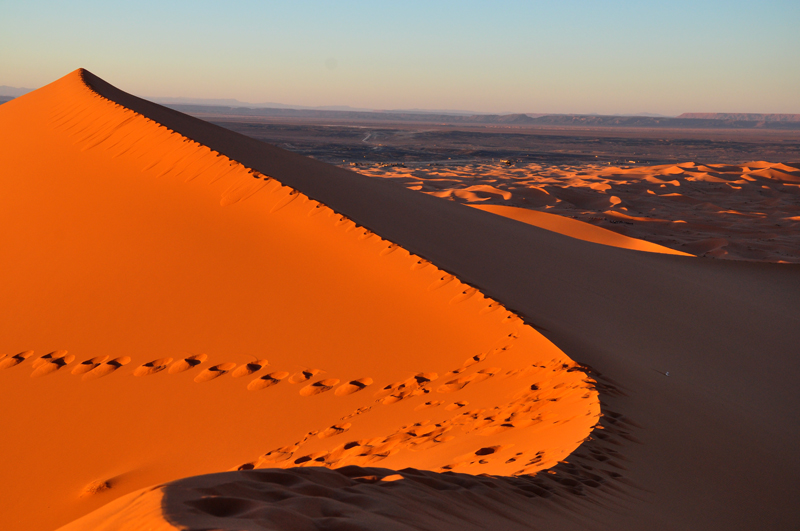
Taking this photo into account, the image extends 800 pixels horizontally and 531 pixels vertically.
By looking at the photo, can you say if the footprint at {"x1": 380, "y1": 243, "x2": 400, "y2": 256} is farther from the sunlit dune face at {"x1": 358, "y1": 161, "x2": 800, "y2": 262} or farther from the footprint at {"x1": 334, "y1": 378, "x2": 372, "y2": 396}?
the sunlit dune face at {"x1": 358, "y1": 161, "x2": 800, "y2": 262}

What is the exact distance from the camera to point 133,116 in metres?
10.4

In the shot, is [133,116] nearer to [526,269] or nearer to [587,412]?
[526,269]

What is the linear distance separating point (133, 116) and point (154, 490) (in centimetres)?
998

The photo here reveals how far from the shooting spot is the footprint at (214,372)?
13.6 feet

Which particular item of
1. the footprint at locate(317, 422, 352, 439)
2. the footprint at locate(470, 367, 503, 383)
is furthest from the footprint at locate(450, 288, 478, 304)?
the footprint at locate(317, 422, 352, 439)

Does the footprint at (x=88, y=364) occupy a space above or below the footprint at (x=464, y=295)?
below

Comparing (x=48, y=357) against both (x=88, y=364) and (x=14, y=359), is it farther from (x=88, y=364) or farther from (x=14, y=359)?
(x=88, y=364)

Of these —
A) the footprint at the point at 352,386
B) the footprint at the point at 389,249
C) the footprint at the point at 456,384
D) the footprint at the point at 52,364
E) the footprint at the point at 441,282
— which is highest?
the footprint at the point at 389,249

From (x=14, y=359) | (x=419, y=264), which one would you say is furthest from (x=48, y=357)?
(x=419, y=264)

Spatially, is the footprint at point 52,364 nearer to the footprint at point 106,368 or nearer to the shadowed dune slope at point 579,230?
the footprint at point 106,368

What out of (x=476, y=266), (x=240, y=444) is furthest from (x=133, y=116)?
(x=240, y=444)

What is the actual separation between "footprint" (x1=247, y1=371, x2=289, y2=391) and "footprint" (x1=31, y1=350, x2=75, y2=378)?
1.64 meters

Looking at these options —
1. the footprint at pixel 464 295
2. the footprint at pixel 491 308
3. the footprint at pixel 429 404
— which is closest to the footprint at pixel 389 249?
the footprint at pixel 464 295

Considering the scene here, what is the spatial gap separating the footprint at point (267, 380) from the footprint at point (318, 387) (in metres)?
0.24
